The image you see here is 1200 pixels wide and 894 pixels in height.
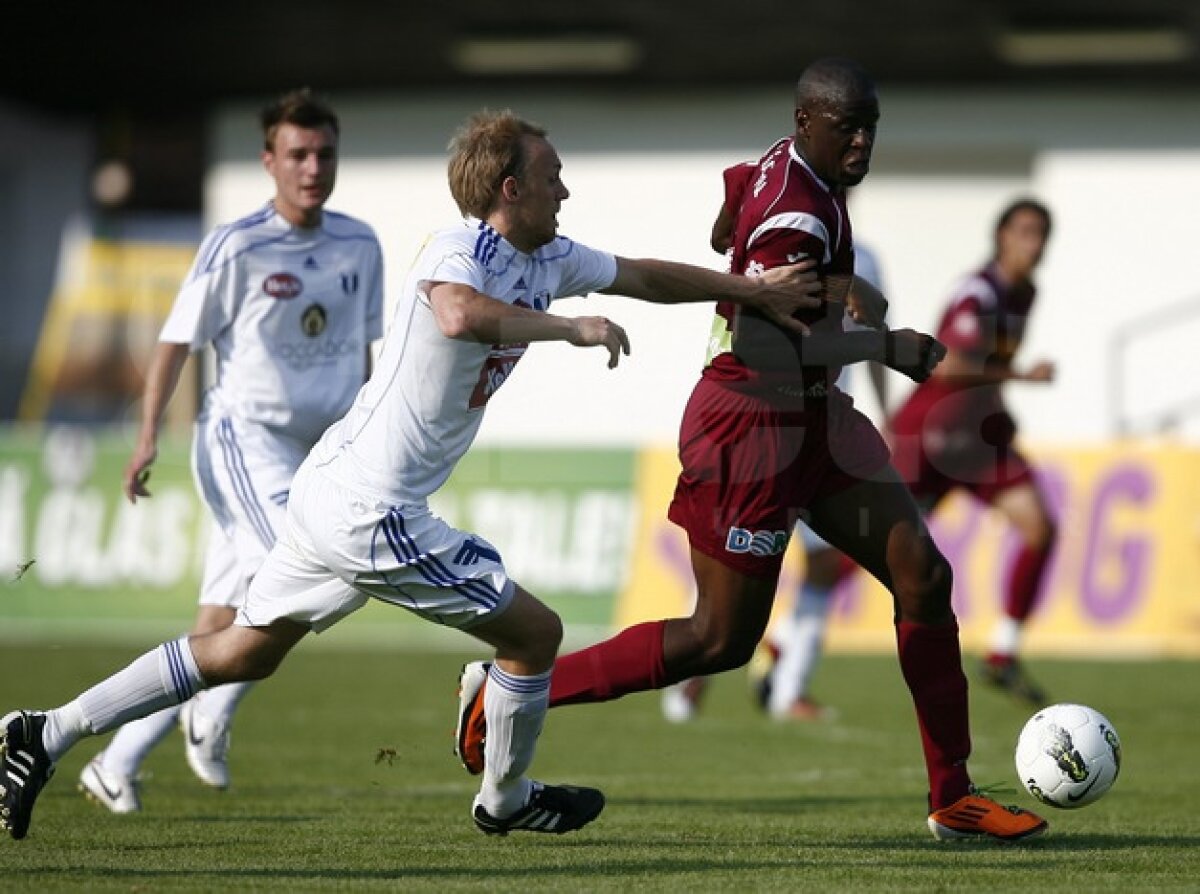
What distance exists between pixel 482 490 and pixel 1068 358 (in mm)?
7849

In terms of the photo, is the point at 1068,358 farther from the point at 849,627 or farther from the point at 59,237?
the point at 59,237

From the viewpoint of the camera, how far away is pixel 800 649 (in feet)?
38.8

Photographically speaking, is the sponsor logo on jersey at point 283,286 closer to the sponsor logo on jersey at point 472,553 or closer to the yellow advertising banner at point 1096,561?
the sponsor logo on jersey at point 472,553

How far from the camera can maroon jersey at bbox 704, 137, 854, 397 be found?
6.70 metres

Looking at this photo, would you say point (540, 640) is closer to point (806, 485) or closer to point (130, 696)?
point (806, 485)

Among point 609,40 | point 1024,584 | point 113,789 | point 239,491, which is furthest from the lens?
point 609,40

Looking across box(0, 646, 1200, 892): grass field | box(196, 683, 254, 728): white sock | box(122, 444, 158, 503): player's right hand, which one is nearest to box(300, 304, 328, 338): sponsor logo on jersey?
box(122, 444, 158, 503): player's right hand

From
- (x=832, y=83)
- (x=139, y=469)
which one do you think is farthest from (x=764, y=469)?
(x=139, y=469)

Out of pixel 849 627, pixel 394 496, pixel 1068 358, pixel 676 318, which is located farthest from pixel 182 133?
pixel 394 496

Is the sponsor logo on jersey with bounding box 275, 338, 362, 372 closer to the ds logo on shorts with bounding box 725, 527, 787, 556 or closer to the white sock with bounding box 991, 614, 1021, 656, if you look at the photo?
the ds logo on shorts with bounding box 725, 527, 787, 556

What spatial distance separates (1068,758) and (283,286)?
3477 millimetres

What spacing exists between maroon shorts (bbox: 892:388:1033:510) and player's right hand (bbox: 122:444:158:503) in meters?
5.07

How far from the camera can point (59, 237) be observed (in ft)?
104

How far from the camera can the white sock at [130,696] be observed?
657 cm
